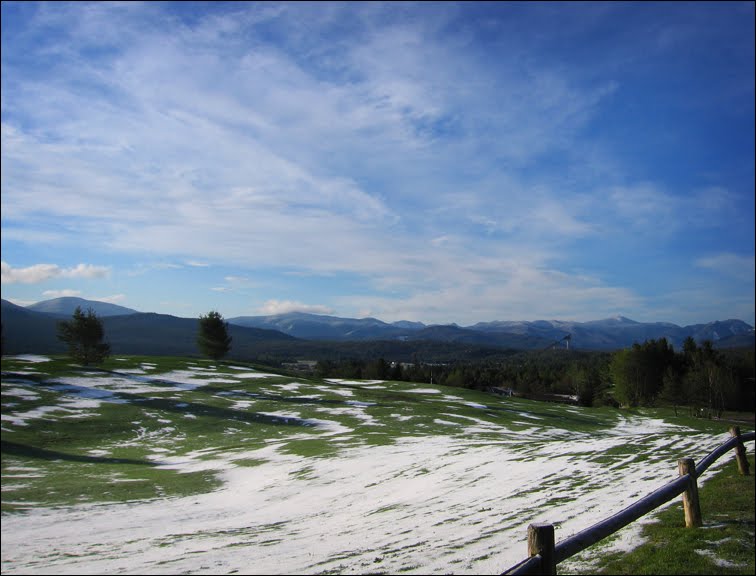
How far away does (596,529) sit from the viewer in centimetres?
731

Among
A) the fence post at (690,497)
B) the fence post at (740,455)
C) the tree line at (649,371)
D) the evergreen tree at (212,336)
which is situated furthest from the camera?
the evergreen tree at (212,336)

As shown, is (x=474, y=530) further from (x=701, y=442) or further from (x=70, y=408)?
(x=70, y=408)

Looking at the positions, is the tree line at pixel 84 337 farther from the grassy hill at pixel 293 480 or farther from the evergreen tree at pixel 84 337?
the grassy hill at pixel 293 480

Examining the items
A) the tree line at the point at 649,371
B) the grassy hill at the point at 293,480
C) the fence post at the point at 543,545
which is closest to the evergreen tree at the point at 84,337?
the tree line at the point at 649,371

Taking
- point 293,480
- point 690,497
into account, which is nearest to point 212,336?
point 293,480

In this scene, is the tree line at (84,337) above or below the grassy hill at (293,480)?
above

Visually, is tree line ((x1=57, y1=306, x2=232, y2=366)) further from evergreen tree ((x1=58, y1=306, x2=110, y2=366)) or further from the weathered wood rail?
the weathered wood rail

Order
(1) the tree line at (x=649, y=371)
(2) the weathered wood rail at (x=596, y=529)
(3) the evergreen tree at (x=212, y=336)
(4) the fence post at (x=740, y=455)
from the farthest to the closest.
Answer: (3) the evergreen tree at (x=212, y=336), (1) the tree line at (x=649, y=371), (4) the fence post at (x=740, y=455), (2) the weathered wood rail at (x=596, y=529)

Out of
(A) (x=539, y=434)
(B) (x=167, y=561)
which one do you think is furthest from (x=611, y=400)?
(B) (x=167, y=561)

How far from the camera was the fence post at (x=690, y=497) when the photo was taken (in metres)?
11.8

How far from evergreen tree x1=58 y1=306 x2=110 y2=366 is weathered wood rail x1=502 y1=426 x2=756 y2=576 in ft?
283

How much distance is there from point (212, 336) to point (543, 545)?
10478 cm

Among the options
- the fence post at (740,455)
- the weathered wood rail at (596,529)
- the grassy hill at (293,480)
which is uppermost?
the weathered wood rail at (596,529)

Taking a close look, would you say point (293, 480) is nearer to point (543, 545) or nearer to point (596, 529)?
point (596, 529)
